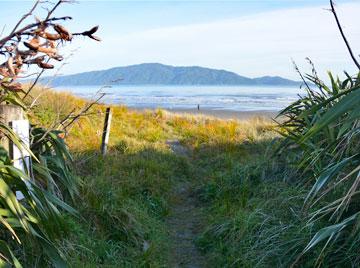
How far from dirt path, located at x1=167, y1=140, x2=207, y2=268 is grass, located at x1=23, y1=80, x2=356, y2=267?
0.28 feet

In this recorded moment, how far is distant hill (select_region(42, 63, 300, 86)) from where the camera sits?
476 feet

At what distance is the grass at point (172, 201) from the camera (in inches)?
159

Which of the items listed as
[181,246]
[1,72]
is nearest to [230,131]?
[181,246]

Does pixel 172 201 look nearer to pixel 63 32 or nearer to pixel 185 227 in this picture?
pixel 185 227

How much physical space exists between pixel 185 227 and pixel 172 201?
0.81m

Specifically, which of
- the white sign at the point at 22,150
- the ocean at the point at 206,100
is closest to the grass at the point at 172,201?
the white sign at the point at 22,150

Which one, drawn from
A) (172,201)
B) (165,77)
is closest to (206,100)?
(172,201)

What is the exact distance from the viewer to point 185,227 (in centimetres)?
573

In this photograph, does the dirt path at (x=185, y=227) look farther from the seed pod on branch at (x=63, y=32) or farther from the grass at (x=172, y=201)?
the seed pod on branch at (x=63, y=32)

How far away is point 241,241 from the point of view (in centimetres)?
451

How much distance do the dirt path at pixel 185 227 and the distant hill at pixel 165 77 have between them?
426ft

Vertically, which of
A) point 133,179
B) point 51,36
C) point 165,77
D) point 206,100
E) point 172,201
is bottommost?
point 172,201

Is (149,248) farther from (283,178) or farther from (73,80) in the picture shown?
(73,80)

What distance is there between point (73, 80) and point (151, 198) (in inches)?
6076
